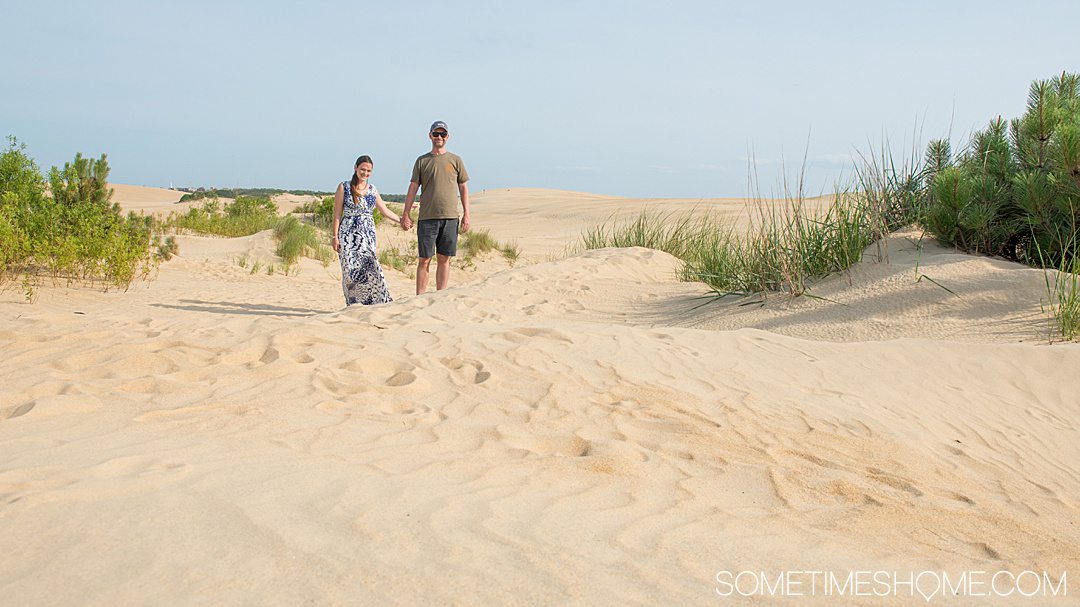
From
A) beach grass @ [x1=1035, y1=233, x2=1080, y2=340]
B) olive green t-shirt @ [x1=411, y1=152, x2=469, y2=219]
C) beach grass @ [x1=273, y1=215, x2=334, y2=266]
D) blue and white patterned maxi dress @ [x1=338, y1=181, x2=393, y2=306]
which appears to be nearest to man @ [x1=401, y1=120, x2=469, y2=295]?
olive green t-shirt @ [x1=411, y1=152, x2=469, y2=219]

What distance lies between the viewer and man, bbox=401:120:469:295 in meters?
7.68

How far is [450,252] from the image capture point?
26.3 feet

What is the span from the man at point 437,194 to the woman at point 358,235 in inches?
15.3

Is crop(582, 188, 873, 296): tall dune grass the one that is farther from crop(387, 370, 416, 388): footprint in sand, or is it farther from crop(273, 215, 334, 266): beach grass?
crop(273, 215, 334, 266): beach grass

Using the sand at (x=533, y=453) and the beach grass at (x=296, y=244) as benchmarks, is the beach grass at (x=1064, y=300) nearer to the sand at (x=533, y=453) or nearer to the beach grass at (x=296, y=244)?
the sand at (x=533, y=453)

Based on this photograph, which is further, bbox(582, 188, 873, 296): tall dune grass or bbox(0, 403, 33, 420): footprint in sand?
bbox(582, 188, 873, 296): tall dune grass

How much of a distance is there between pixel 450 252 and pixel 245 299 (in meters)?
2.71

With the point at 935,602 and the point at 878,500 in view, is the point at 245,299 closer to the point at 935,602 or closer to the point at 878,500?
the point at 878,500

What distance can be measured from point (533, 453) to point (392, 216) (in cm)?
493

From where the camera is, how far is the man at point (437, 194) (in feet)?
25.2

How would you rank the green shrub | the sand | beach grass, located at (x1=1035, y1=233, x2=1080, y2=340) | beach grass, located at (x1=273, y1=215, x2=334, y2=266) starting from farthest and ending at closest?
beach grass, located at (x1=273, y1=215, x2=334, y2=266), the green shrub, beach grass, located at (x1=1035, y1=233, x2=1080, y2=340), the sand

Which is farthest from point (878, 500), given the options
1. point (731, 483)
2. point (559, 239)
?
point (559, 239)

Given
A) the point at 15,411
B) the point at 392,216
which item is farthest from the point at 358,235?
the point at 15,411

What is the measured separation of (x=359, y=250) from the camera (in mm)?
7430
